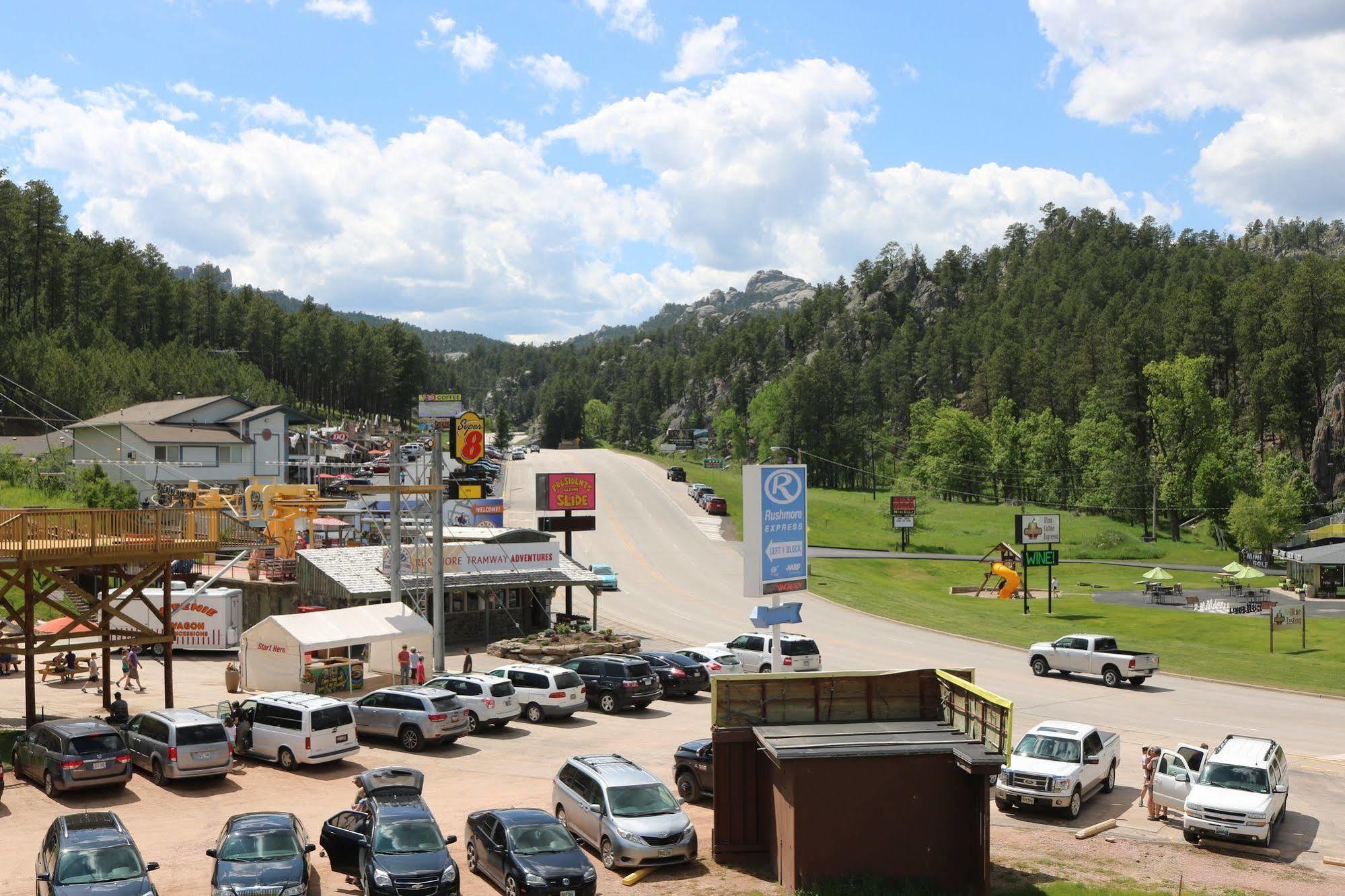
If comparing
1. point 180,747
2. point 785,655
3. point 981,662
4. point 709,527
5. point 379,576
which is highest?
point 379,576

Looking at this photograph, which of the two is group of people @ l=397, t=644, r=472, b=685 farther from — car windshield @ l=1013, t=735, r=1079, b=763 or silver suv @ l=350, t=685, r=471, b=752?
car windshield @ l=1013, t=735, r=1079, b=763

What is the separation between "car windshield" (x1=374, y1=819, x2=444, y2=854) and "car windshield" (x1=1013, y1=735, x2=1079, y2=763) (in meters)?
12.4

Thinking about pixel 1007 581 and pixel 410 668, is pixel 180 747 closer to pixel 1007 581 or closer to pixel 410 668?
pixel 410 668

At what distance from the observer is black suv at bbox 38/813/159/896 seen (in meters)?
14.1

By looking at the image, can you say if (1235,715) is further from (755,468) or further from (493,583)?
(493,583)

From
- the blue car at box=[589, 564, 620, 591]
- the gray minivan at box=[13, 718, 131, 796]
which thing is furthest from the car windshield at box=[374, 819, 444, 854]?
the blue car at box=[589, 564, 620, 591]

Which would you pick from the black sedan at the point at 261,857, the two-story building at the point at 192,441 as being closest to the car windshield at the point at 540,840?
the black sedan at the point at 261,857

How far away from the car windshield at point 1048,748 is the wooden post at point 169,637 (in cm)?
2084

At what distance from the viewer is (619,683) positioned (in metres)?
32.4

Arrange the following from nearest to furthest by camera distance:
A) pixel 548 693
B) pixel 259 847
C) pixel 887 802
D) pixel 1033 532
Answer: pixel 259 847
pixel 887 802
pixel 548 693
pixel 1033 532

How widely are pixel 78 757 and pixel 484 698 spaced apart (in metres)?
10.3

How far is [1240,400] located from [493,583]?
398 feet

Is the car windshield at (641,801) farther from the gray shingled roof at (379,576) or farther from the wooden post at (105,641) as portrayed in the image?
the gray shingled roof at (379,576)

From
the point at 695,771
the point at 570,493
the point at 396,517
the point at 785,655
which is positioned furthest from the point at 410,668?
the point at 570,493
